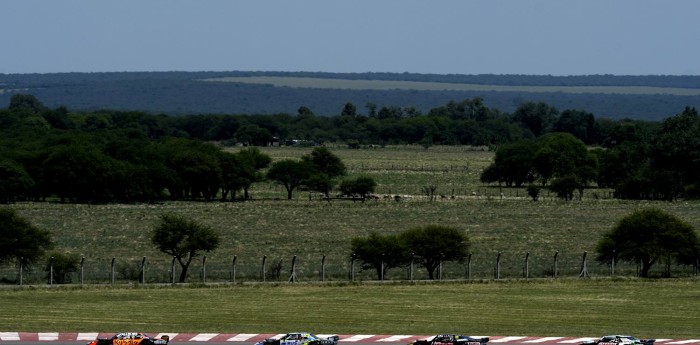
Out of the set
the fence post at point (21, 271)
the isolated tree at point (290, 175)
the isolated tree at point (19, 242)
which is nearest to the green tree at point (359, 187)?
the isolated tree at point (290, 175)

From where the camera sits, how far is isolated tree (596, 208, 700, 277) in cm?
8006

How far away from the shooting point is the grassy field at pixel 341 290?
58.3 metres

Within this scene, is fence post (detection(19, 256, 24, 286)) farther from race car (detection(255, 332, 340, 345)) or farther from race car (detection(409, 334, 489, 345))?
race car (detection(409, 334, 489, 345))

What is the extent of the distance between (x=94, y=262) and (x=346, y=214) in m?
47.2

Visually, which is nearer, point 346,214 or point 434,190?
point 346,214

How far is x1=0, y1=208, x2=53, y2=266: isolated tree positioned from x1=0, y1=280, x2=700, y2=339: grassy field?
6.91m

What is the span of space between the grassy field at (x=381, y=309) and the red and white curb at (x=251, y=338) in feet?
5.19

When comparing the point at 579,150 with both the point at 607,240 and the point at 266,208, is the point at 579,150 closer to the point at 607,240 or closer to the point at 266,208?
the point at 266,208

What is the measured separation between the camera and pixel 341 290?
236 feet

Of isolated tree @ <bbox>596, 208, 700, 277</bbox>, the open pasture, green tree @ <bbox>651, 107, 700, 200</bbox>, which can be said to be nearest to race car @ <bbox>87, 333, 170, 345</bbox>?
the open pasture

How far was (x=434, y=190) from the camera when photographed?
164750mm

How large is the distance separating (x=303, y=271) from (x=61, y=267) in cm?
1363

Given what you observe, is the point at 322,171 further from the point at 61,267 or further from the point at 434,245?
the point at 61,267

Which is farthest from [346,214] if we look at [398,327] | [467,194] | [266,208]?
[398,327]
